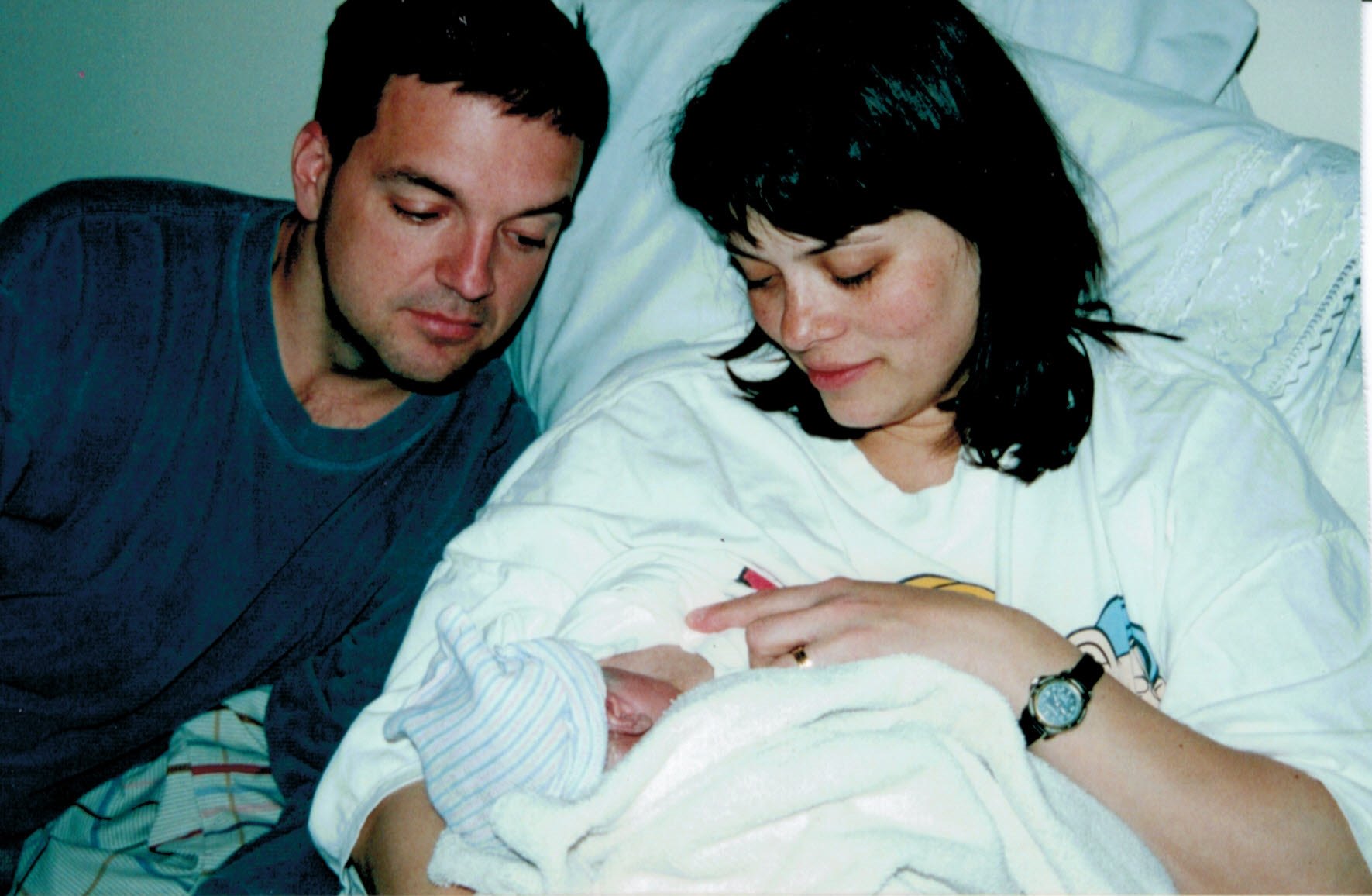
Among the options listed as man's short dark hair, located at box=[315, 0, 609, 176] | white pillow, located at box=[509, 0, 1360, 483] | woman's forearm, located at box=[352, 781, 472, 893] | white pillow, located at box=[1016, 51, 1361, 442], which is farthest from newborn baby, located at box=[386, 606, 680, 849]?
white pillow, located at box=[1016, 51, 1361, 442]

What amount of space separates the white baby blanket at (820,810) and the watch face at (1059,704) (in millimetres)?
79

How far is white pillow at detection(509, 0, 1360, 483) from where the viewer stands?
127 cm

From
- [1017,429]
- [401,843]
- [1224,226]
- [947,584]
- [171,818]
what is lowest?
[171,818]

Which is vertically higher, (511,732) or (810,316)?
(810,316)

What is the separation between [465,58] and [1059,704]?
3.78 ft

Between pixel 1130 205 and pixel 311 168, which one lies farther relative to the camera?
pixel 311 168

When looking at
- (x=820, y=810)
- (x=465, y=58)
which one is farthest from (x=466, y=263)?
(x=820, y=810)

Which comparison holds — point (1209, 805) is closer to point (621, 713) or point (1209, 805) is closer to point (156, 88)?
point (621, 713)

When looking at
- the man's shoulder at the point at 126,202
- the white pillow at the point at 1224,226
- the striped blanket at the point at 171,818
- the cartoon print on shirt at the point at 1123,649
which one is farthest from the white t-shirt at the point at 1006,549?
the man's shoulder at the point at 126,202

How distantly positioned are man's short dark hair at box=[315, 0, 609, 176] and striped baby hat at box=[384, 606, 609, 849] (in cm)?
81

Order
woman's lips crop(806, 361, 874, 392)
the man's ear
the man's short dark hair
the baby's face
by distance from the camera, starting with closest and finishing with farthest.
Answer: the baby's face, woman's lips crop(806, 361, 874, 392), the man's short dark hair, the man's ear

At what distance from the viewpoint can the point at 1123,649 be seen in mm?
1154

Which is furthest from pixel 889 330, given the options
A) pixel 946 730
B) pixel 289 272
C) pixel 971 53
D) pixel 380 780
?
pixel 289 272

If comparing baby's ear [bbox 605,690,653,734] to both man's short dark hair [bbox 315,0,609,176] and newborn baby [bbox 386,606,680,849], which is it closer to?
newborn baby [bbox 386,606,680,849]
